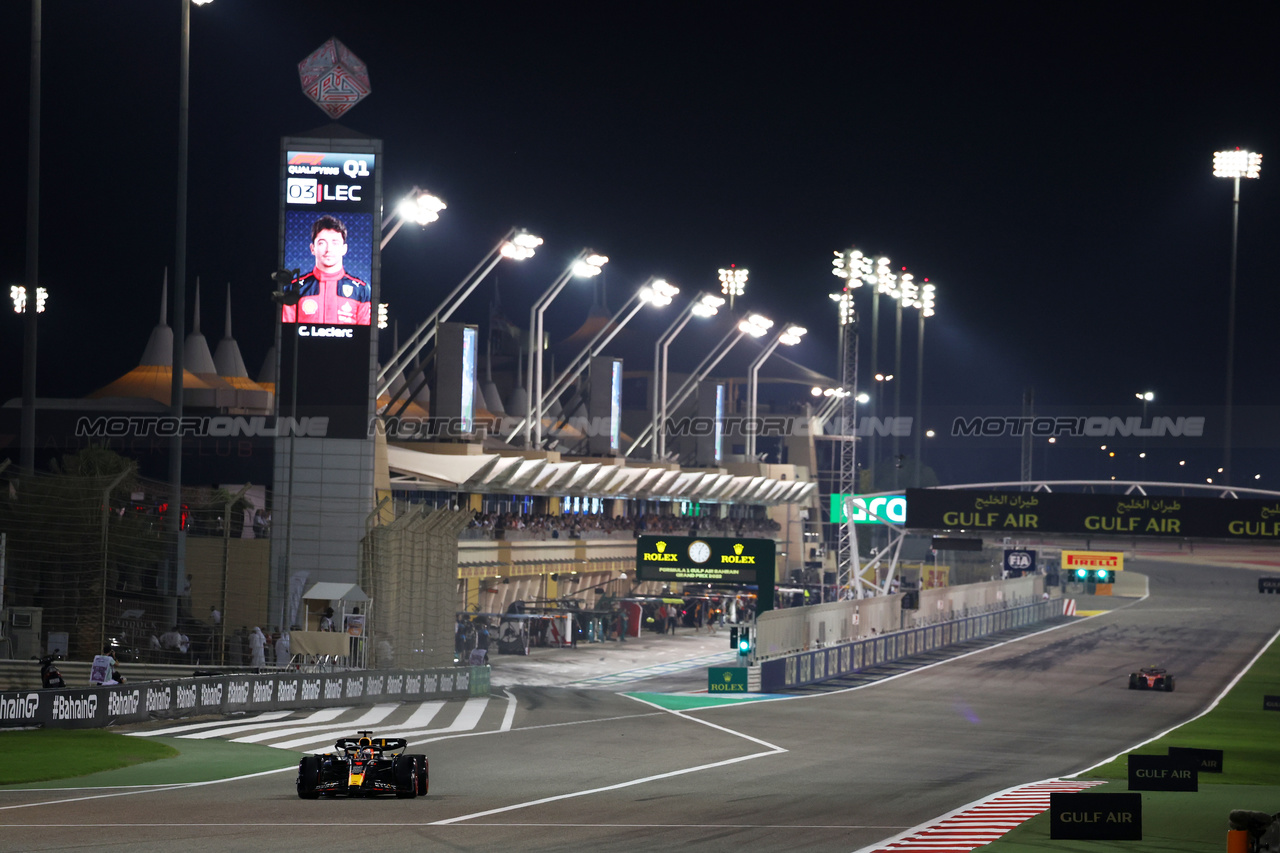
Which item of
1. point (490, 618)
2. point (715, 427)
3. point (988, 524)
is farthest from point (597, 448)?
point (988, 524)

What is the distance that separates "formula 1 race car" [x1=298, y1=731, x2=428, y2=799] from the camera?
17.3m

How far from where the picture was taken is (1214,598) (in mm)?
94000

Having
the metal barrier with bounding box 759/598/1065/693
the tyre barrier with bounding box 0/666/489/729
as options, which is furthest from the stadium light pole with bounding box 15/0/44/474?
the metal barrier with bounding box 759/598/1065/693

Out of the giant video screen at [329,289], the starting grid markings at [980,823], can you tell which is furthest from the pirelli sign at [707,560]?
the starting grid markings at [980,823]

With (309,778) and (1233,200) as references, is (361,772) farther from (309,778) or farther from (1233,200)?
(1233,200)

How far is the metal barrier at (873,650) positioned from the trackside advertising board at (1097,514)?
4.84 meters

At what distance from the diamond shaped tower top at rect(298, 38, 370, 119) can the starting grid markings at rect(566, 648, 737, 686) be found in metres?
18.8

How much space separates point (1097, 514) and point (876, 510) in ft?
27.2

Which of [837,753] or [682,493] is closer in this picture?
[837,753]

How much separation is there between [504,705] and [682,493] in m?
46.5

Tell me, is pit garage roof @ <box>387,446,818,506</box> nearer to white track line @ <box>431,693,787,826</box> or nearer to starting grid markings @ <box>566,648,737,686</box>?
starting grid markings @ <box>566,648,737,686</box>

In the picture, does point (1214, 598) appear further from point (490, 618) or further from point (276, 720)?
point (276, 720)

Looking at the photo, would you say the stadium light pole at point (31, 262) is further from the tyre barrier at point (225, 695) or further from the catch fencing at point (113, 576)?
the tyre barrier at point (225, 695)

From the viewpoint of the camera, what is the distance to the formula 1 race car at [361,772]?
17266 millimetres
